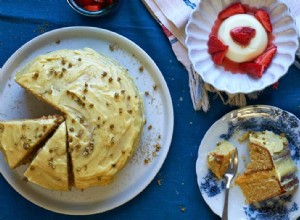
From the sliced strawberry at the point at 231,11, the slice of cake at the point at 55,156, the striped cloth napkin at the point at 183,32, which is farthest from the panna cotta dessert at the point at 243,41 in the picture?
the slice of cake at the point at 55,156

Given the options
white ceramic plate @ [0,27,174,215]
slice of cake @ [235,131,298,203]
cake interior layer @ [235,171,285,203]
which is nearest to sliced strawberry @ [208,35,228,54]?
white ceramic plate @ [0,27,174,215]

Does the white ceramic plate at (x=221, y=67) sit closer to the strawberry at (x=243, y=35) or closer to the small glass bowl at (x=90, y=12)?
the strawberry at (x=243, y=35)

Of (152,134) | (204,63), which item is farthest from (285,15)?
(152,134)

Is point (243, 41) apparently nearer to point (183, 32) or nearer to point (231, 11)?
point (231, 11)

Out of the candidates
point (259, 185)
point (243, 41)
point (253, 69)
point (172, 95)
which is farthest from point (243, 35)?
point (259, 185)

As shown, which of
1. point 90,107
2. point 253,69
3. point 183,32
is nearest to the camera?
point 90,107
